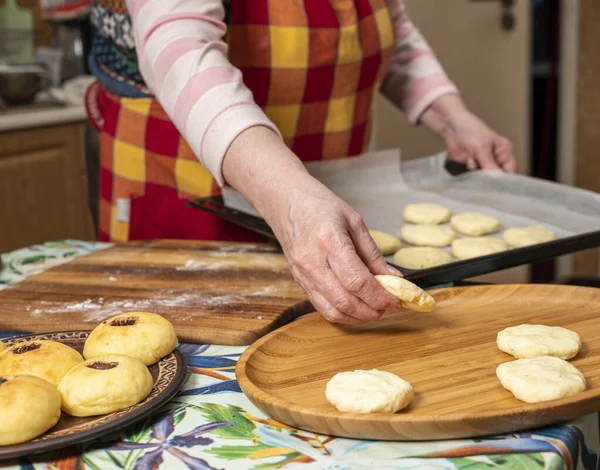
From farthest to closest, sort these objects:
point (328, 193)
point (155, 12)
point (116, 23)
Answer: point (116, 23) → point (155, 12) → point (328, 193)

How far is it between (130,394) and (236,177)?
0.43m

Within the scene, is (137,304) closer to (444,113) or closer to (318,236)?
(318,236)

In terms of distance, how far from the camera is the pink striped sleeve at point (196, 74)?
41.6 inches

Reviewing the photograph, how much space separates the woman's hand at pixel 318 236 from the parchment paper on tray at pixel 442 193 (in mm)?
416

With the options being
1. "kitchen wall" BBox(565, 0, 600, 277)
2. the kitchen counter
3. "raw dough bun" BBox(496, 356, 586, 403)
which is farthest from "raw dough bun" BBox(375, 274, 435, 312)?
"kitchen wall" BBox(565, 0, 600, 277)

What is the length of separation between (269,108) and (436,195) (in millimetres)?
448

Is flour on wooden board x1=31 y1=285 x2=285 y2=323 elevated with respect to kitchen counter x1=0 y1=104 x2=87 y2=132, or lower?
elevated

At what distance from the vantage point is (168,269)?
1.23 metres

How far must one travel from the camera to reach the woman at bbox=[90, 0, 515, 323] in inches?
35.7

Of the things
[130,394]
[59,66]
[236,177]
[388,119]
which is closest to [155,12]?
[236,177]

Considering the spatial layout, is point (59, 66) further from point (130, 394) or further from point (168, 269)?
point (130, 394)

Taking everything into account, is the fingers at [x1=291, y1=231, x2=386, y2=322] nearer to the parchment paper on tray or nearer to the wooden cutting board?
the wooden cutting board

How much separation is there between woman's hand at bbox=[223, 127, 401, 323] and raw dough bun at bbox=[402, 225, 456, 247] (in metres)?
0.42

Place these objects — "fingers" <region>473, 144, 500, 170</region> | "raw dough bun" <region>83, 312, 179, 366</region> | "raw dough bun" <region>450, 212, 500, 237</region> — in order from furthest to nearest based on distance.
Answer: "fingers" <region>473, 144, 500, 170</region>
"raw dough bun" <region>450, 212, 500, 237</region>
"raw dough bun" <region>83, 312, 179, 366</region>
